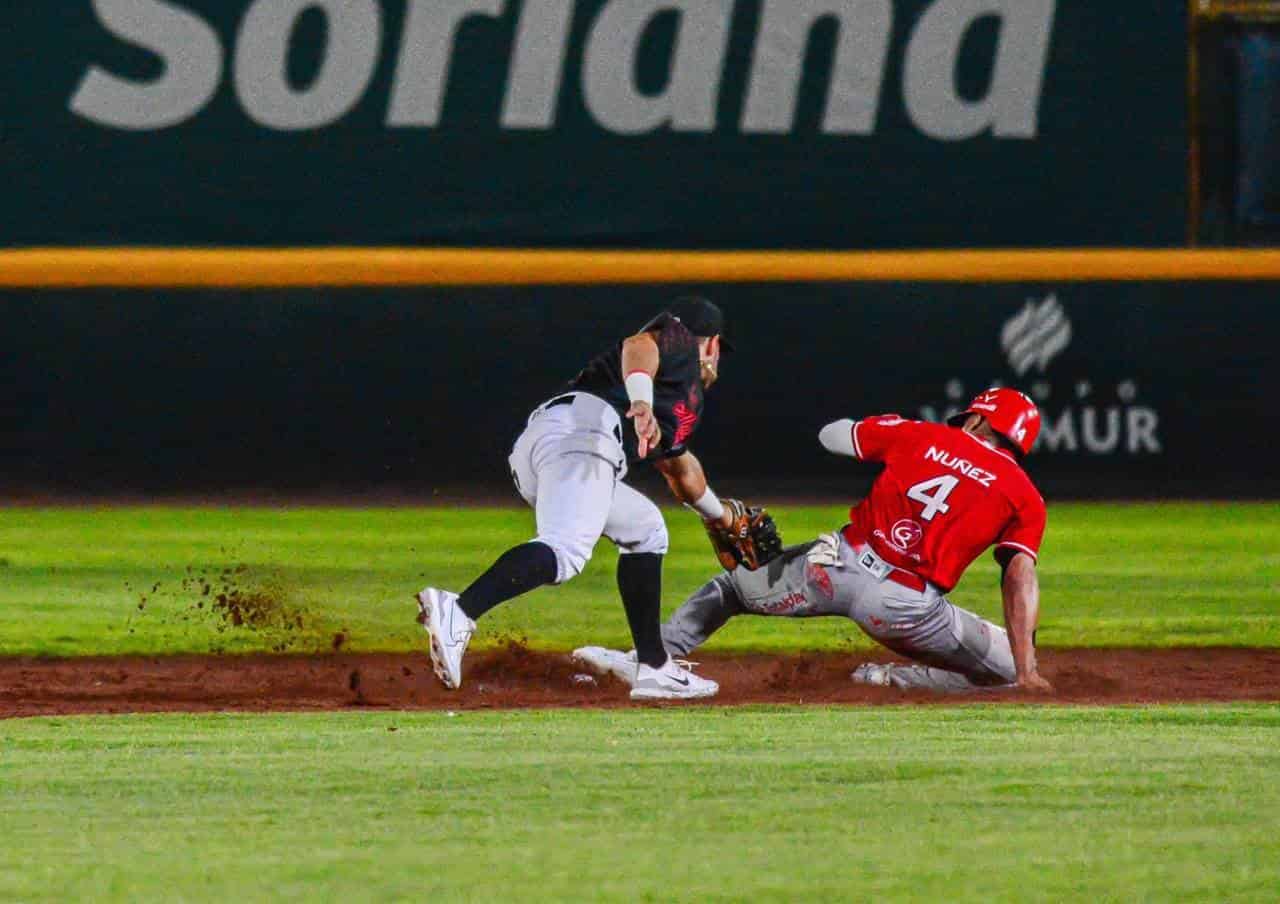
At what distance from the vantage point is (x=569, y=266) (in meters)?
12.7

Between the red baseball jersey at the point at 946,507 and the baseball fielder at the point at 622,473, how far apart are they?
58 cm

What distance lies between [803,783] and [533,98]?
8777 millimetres

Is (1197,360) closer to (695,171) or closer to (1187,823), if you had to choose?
(695,171)

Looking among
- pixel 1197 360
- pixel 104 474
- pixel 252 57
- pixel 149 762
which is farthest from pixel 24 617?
pixel 1197 360

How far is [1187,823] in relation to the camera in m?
4.55

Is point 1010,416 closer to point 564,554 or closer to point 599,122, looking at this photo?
point 564,554

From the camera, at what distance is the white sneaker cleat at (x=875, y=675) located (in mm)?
7379

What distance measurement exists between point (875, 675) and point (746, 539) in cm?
63

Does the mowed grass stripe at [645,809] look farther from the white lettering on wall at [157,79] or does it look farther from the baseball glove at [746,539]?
the white lettering on wall at [157,79]

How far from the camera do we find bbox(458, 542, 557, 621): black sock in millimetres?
6555

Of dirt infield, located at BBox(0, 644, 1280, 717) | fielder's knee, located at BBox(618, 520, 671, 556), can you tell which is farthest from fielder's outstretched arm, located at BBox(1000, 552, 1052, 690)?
fielder's knee, located at BBox(618, 520, 671, 556)

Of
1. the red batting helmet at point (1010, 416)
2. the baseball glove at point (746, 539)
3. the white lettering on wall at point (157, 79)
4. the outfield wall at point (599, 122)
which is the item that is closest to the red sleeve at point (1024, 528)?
the red batting helmet at point (1010, 416)

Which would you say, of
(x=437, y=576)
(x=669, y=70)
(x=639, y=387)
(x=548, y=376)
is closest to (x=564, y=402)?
(x=639, y=387)

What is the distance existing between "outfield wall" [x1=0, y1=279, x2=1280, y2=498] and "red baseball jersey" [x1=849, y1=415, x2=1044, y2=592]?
18.2 ft
